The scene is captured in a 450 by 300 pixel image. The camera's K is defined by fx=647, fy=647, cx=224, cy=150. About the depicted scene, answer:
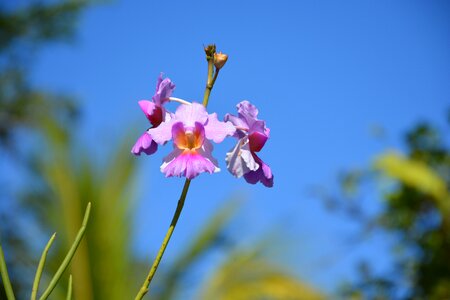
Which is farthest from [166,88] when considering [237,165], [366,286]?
[366,286]

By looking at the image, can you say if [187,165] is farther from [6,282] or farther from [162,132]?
[6,282]

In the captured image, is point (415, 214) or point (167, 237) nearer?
point (167, 237)

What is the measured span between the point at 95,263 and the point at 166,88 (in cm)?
259

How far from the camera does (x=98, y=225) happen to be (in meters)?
3.12

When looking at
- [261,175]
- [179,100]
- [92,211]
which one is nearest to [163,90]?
[179,100]

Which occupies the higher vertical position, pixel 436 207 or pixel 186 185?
pixel 436 207

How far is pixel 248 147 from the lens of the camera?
60 cm

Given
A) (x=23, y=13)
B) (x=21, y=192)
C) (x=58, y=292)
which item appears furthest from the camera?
(x=23, y=13)

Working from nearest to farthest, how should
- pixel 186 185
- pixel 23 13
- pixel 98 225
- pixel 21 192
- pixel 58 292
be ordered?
pixel 186 185
pixel 58 292
pixel 98 225
pixel 21 192
pixel 23 13

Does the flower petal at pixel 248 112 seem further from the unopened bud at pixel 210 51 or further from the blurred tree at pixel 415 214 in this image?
the blurred tree at pixel 415 214

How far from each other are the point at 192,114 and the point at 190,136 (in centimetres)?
2

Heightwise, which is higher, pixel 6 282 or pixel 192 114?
pixel 192 114

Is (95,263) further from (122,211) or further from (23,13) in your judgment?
(23,13)

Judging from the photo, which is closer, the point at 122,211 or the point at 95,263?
the point at 95,263
